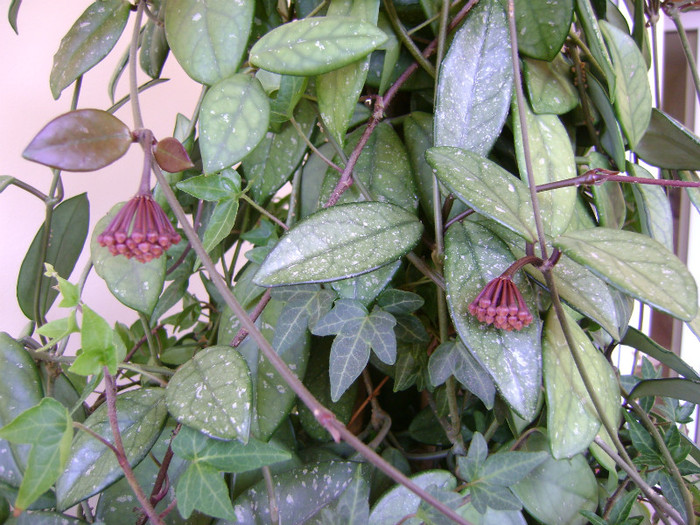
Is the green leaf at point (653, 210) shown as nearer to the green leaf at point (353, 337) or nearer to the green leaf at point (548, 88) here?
the green leaf at point (548, 88)

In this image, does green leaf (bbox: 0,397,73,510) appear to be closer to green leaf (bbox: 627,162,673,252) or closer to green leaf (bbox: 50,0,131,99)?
green leaf (bbox: 50,0,131,99)

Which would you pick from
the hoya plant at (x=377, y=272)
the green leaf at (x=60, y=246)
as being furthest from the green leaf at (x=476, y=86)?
A: the green leaf at (x=60, y=246)

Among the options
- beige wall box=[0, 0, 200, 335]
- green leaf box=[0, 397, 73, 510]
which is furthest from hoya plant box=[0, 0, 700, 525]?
beige wall box=[0, 0, 200, 335]

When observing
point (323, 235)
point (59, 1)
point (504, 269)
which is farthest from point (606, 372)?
point (59, 1)

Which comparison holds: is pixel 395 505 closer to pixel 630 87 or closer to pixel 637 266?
pixel 637 266

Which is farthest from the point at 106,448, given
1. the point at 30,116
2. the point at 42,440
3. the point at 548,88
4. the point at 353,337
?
the point at 30,116

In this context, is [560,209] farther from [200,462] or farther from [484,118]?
[200,462]
